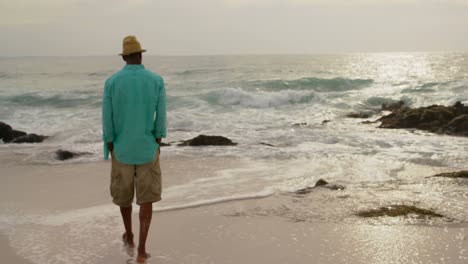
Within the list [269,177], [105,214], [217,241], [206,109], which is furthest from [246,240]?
[206,109]

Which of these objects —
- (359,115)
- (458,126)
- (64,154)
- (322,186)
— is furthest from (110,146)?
(359,115)

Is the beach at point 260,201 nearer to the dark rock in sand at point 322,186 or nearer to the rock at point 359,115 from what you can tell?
the dark rock in sand at point 322,186

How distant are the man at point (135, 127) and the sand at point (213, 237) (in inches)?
20.3

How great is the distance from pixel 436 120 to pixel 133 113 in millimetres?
12668

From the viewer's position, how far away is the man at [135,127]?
142 inches

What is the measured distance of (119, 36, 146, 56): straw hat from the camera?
368cm

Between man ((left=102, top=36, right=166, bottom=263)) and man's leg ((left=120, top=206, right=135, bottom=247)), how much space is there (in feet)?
0.47

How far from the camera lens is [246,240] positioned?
4211 mm

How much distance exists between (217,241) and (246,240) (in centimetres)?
25

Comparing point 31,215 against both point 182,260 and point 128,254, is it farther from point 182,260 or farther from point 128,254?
point 182,260

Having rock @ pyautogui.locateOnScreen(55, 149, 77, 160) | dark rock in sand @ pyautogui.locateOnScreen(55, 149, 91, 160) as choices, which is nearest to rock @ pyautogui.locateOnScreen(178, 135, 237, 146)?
dark rock in sand @ pyautogui.locateOnScreen(55, 149, 91, 160)

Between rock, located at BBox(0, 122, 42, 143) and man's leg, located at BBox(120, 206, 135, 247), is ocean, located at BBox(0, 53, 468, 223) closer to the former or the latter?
rock, located at BBox(0, 122, 42, 143)

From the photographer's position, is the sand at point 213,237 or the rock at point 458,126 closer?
the sand at point 213,237

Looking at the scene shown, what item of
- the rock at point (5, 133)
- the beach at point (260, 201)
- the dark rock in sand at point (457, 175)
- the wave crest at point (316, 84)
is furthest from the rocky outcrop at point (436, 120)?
the wave crest at point (316, 84)
